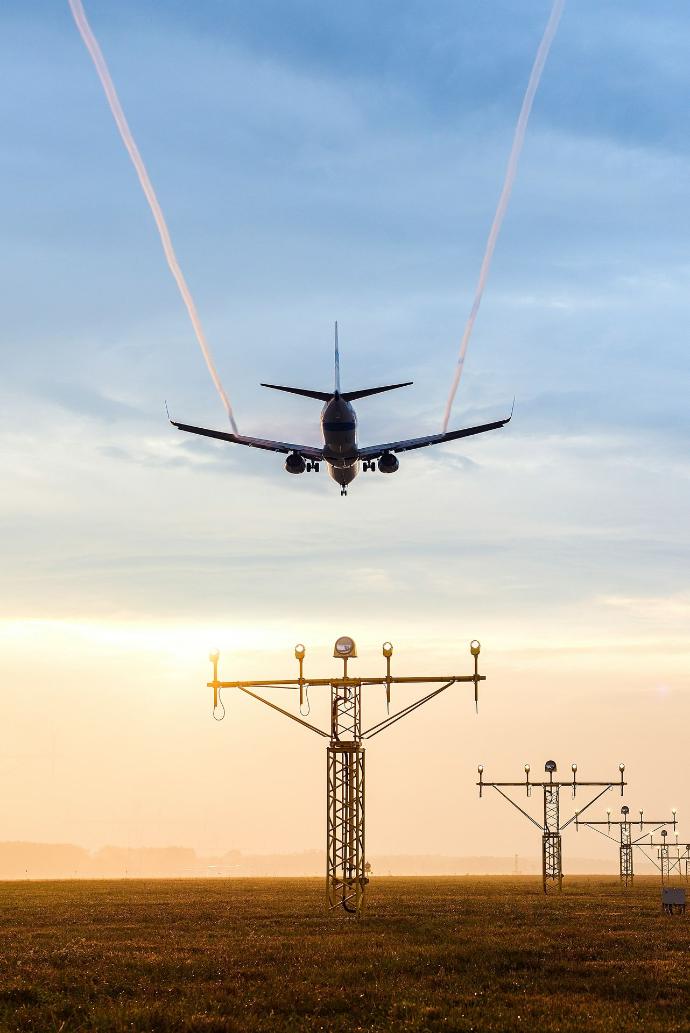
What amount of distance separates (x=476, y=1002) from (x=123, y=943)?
591 inches

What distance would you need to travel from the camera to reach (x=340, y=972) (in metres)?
29.5

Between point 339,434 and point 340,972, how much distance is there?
3711 cm

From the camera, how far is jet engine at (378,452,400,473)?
66.7 metres

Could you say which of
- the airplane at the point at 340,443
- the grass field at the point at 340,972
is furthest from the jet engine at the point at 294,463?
the grass field at the point at 340,972

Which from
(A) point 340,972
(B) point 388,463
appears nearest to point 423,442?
(B) point 388,463

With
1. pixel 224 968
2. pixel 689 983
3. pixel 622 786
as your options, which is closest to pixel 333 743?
pixel 224 968

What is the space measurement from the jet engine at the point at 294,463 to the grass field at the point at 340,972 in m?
24.6

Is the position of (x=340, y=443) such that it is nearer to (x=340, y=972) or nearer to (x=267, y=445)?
(x=267, y=445)

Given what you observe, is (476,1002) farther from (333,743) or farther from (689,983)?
(333,743)

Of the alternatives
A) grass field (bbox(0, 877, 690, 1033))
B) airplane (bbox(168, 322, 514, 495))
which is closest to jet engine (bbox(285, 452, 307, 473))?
airplane (bbox(168, 322, 514, 495))

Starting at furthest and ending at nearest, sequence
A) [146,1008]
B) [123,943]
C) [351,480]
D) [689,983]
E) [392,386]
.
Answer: [351,480] → [392,386] → [123,943] → [689,983] → [146,1008]

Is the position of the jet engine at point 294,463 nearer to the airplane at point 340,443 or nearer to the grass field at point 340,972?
the airplane at point 340,443

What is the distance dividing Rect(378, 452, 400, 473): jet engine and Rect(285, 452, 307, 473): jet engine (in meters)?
4.48

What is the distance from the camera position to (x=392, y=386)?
62.3 metres
